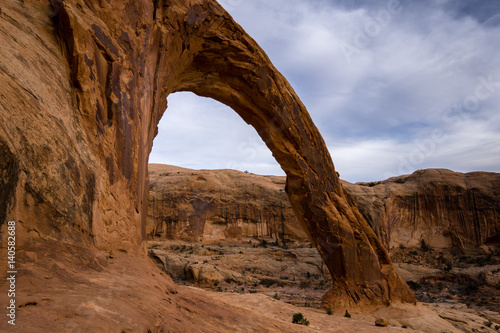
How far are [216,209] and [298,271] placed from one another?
9.71m

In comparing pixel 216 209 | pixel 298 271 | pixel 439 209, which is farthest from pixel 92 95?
pixel 439 209

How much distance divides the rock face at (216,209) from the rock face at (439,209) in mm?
7431

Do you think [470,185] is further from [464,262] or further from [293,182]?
[293,182]

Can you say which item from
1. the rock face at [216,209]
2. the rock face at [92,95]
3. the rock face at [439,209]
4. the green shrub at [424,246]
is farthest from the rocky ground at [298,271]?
the rock face at [92,95]

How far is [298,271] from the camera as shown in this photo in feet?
76.0

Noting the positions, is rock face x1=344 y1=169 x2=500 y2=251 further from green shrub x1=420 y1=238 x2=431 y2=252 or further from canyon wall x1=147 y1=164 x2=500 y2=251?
green shrub x1=420 y1=238 x2=431 y2=252

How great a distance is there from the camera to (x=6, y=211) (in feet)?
7.65

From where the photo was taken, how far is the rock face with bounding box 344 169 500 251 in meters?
26.2

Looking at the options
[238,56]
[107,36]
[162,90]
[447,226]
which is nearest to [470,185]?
[447,226]

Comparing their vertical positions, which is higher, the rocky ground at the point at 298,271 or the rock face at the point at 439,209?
the rock face at the point at 439,209

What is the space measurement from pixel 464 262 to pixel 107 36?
28756mm

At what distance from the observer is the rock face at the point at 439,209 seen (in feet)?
86.1
